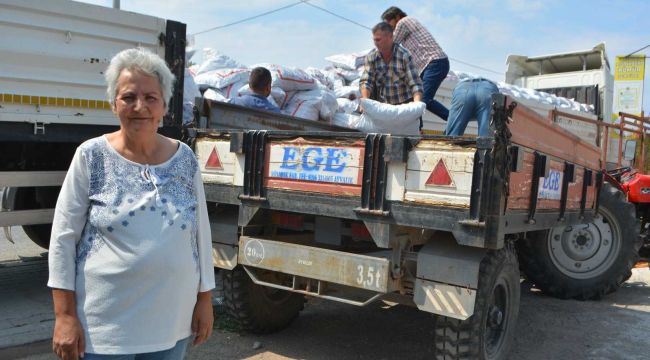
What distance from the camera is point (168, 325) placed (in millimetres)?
1935

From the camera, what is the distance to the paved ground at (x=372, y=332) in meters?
4.08

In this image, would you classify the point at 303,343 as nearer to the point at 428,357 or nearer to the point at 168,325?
the point at 428,357

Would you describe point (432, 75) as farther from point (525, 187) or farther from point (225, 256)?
point (225, 256)

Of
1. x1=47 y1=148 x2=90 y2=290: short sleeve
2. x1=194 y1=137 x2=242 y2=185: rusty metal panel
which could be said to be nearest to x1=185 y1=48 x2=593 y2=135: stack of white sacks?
x1=194 y1=137 x2=242 y2=185: rusty metal panel

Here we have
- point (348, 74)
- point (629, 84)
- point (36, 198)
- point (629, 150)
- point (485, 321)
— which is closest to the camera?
point (485, 321)

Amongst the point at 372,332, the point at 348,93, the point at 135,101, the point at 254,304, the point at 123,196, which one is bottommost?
the point at 372,332

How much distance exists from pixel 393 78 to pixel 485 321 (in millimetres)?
2578

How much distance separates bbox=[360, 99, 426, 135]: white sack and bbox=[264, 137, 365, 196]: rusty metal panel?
27.3 inches

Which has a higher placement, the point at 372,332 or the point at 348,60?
the point at 348,60

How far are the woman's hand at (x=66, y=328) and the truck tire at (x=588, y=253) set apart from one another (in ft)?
14.9

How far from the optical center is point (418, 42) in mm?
5551

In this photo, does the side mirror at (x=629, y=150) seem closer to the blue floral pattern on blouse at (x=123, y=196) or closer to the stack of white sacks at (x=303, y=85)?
the stack of white sacks at (x=303, y=85)

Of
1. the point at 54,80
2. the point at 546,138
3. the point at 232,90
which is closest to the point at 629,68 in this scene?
the point at 232,90

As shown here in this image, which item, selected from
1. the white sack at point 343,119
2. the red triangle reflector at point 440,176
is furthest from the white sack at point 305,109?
the red triangle reflector at point 440,176
